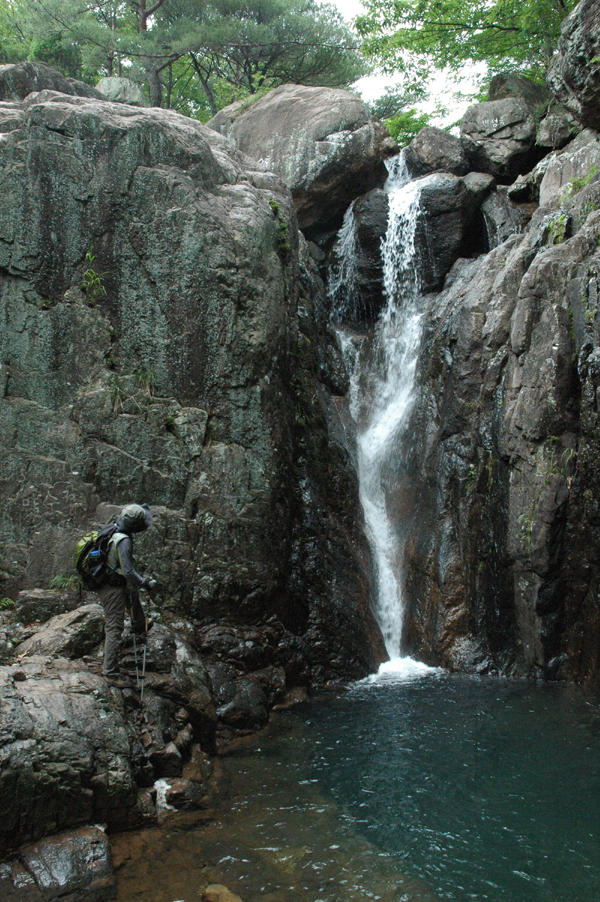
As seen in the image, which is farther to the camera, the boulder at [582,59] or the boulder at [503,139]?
the boulder at [503,139]

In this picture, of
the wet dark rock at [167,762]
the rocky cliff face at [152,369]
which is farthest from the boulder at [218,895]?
the rocky cliff face at [152,369]

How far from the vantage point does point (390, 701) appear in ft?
28.1

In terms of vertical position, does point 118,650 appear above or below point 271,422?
below

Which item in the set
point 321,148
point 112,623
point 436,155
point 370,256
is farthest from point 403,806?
point 436,155

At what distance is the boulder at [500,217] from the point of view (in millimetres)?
15000

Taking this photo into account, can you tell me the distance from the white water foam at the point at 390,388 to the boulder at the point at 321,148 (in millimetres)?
896

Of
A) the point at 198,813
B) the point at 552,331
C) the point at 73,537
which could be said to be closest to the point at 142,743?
the point at 198,813

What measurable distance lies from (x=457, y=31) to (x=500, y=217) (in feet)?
22.6

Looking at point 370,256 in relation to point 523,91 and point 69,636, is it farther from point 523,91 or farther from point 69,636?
point 69,636

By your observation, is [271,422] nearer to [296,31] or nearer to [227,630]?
[227,630]

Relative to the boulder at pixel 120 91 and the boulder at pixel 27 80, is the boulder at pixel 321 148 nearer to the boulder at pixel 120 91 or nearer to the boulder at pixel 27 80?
the boulder at pixel 120 91

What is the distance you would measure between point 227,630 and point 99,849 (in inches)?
149

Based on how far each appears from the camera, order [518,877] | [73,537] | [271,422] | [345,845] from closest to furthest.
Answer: [518,877]
[345,845]
[73,537]
[271,422]

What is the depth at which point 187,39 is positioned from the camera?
751 inches
